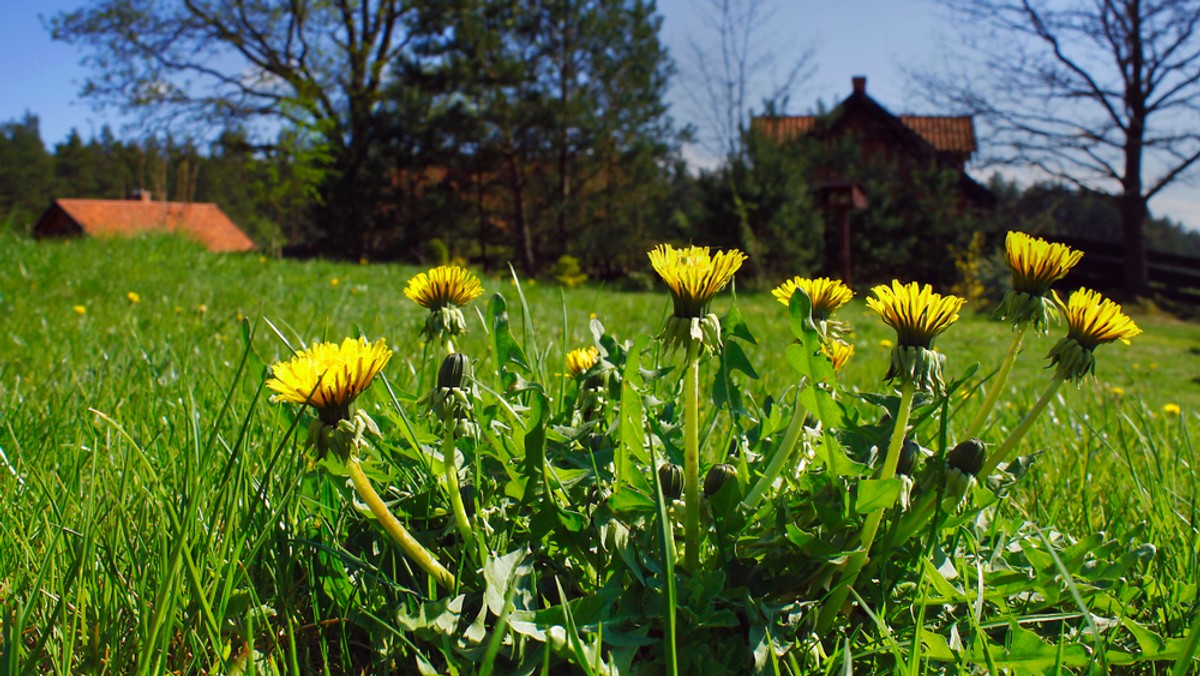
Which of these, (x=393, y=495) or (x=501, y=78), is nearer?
(x=393, y=495)

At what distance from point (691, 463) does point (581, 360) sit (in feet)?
1.35

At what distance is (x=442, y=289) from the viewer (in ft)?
3.26

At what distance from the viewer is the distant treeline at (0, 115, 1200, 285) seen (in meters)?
15.4

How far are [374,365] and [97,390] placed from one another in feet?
4.53

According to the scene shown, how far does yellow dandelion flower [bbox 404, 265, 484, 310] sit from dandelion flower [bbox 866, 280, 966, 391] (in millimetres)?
517

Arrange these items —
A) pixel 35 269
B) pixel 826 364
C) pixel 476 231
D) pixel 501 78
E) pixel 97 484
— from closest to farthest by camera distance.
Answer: pixel 826 364 < pixel 97 484 < pixel 35 269 < pixel 501 78 < pixel 476 231

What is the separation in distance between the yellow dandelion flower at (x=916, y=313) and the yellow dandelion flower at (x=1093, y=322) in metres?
0.16

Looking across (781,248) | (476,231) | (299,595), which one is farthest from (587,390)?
(476,231)

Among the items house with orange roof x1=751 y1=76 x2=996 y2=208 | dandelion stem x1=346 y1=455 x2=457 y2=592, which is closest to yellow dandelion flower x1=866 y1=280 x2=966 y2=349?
dandelion stem x1=346 y1=455 x2=457 y2=592

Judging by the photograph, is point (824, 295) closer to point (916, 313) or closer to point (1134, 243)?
point (916, 313)

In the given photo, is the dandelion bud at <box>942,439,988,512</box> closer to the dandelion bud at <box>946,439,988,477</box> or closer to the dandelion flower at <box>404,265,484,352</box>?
the dandelion bud at <box>946,439,988,477</box>

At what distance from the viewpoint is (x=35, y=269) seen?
14.1 feet

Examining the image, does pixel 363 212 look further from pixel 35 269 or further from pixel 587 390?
pixel 587 390

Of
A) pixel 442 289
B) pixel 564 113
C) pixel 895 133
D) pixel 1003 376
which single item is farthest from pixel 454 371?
pixel 895 133
